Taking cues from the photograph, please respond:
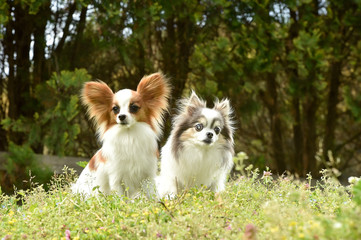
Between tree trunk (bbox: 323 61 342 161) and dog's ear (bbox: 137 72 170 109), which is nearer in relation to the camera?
dog's ear (bbox: 137 72 170 109)

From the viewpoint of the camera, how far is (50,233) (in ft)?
13.1

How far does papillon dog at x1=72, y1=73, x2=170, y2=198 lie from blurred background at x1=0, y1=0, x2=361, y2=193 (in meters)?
2.35

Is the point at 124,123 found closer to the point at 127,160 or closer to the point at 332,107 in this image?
the point at 127,160

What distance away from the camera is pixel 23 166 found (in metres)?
7.70

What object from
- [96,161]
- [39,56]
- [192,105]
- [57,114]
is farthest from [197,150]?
[39,56]

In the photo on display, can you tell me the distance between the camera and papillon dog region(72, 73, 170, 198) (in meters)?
4.64

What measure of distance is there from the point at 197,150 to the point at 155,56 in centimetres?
490

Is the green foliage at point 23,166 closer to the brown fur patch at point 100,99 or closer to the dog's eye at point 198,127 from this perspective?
the brown fur patch at point 100,99

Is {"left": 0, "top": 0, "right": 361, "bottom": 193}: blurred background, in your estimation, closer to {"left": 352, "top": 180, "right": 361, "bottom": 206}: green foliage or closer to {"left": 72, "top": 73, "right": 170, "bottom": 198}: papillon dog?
{"left": 72, "top": 73, "right": 170, "bottom": 198}: papillon dog

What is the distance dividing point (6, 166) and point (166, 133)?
251cm

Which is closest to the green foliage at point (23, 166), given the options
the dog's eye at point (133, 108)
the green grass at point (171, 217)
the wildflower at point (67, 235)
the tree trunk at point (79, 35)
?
the tree trunk at point (79, 35)

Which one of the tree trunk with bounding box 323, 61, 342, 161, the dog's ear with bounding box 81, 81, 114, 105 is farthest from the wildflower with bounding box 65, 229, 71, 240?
the tree trunk with bounding box 323, 61, 342, 161

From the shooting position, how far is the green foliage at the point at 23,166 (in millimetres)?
7594

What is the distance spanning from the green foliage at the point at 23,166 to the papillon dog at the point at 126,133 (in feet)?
9.43
